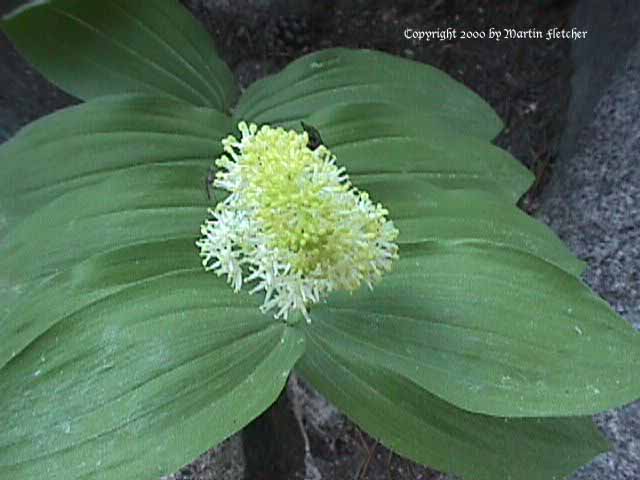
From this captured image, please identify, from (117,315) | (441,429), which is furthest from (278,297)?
(441,429)

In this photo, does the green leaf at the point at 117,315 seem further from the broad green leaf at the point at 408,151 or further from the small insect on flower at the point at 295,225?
the broad green leaf at the point at 408,151

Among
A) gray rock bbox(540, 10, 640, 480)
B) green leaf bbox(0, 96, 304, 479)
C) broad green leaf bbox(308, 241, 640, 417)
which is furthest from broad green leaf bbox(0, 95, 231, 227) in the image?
gray rock bbox(540, 10, 640, 480)

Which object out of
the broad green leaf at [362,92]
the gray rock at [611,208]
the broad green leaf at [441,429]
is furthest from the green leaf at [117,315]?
the gray rock at [611,208]

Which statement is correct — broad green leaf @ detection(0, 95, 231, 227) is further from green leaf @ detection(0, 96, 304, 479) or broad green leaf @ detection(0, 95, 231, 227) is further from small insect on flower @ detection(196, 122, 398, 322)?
small insect on flower @ detection(196, 122, 398, 322)

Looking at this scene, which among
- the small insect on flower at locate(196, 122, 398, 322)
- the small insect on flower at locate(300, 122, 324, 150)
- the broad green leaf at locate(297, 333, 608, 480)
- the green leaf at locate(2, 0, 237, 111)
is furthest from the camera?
the green leaf at locate(2, 0, 237, 111)

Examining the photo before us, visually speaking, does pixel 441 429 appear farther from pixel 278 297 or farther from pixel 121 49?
pixel 121 49

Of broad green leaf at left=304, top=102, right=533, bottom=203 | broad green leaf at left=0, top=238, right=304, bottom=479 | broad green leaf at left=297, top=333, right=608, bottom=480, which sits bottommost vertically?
broad green leaf at left=297, top=333, right=608, bottom=480

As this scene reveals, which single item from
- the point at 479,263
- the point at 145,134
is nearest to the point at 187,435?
the point at 479,263
